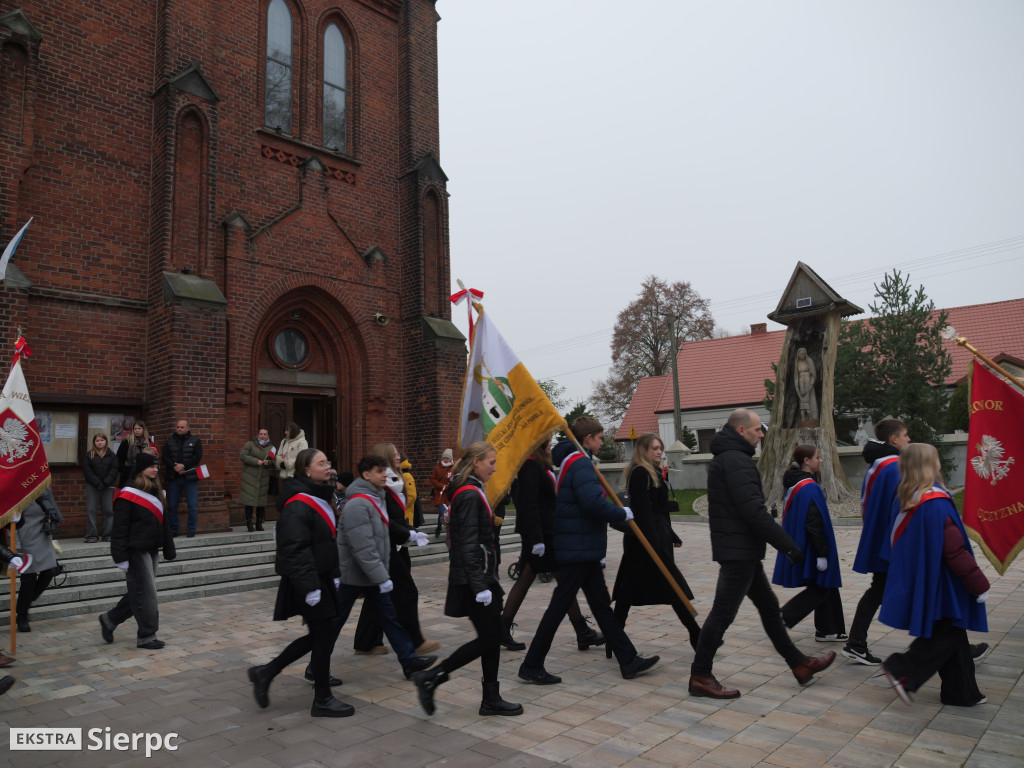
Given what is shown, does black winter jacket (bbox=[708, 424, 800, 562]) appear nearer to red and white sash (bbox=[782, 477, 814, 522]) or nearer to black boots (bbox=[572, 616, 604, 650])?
red and white sash (bbox=[782, 477, 814, 522])

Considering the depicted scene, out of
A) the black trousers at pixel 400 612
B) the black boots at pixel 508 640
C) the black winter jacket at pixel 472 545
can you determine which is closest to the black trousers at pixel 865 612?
the black boots at pixel 508 640

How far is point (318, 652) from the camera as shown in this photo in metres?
4.66

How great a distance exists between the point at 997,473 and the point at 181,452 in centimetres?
1004

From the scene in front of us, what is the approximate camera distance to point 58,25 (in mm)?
11773

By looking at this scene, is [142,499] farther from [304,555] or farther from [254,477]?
[254,477]

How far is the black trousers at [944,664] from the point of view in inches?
171

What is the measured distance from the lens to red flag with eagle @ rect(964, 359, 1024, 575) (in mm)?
5535

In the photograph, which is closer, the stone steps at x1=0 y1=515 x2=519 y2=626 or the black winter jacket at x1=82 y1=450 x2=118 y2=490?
the stone steps at x1=0 y1=515 x2=519 y2=626

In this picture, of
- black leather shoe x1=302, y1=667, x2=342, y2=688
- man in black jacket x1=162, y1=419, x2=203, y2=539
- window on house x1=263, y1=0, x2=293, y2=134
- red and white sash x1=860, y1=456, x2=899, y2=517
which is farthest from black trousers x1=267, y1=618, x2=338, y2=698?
window on house x1=263, y1=0, x2=293, y2=134

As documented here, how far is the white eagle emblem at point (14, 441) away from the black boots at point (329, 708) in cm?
422

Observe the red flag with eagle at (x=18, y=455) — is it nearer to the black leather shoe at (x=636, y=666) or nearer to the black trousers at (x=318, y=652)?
the black trousers at (x=318, y=652)

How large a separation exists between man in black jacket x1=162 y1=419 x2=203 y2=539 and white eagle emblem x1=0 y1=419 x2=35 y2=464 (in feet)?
12.0

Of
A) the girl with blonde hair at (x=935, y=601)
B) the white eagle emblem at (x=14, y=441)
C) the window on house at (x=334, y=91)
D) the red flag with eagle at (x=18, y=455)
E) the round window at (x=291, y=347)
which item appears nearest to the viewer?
the girl with blonde hair at (x=935, y=601)

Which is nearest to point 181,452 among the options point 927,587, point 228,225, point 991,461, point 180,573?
point 180,573
